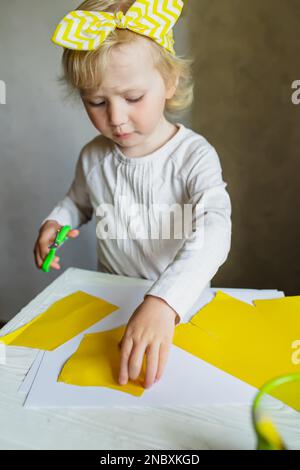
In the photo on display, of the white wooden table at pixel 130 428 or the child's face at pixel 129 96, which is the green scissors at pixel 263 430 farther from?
the child's face at pixel 129 96

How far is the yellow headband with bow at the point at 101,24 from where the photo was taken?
601 millimetres

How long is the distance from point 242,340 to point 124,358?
0.15m

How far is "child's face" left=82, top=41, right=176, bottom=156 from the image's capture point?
0.62 meters

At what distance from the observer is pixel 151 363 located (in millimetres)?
427

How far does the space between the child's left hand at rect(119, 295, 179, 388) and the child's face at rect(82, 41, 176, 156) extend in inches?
12.8

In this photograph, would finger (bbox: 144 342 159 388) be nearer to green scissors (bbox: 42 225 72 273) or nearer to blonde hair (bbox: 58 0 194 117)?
green scissors (bbox: 42 225 72 273)

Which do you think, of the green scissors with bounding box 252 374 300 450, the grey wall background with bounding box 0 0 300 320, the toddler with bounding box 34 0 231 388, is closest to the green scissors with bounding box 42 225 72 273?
the toddler with bounding box 34 0 231 388

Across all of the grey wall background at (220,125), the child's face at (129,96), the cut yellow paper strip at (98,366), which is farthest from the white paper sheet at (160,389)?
the grey wall background at (220,125)

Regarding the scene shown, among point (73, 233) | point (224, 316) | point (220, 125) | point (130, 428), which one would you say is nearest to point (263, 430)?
point (130, 428)

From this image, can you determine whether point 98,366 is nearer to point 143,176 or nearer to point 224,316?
point 224,316
